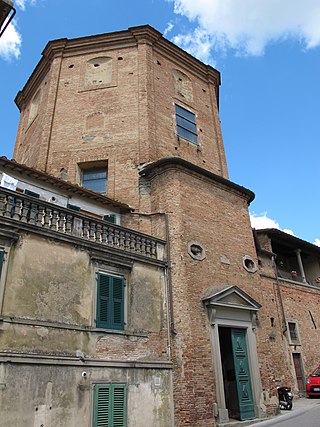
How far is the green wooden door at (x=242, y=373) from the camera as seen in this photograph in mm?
11470

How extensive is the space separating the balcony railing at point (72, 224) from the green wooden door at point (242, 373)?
3847mm

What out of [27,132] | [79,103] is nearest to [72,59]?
[79,103]

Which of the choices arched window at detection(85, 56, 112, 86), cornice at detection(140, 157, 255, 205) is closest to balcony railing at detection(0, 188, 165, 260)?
cornice at detection(140, 157, 255, 205)

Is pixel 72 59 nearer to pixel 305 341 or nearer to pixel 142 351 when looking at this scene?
pixel 142 351

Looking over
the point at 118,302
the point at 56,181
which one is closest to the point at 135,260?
the point at 118,302

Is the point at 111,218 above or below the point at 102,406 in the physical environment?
above

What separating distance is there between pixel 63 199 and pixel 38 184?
3.13ft

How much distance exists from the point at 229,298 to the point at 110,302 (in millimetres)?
4418

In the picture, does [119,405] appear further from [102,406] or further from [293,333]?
[293,333]

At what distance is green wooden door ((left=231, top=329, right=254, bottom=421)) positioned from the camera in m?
11.5

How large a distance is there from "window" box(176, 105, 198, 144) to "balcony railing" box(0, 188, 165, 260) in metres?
7.85

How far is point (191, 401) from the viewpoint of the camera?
10.2 m

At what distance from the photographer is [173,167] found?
1357cm

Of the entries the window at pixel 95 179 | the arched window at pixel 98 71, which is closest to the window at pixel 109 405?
the window at pixel 95 179
